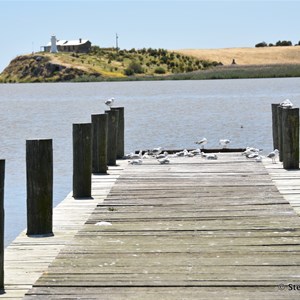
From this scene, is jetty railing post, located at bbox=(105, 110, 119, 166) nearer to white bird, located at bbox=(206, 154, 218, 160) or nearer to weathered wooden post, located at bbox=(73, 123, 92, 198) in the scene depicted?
white bird, located at bbox=(206, 154, 218, 160)

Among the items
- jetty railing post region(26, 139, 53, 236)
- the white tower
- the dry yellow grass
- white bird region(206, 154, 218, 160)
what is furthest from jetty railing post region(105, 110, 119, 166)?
the white tower

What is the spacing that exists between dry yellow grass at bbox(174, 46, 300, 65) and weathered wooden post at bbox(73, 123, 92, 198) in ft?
378

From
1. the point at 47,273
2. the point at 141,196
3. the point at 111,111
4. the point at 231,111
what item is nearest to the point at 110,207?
the point at 141,196

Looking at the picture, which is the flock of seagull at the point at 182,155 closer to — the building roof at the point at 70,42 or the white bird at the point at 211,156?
the white bird at the point at 211,156

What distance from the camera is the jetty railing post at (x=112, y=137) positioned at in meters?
16.8

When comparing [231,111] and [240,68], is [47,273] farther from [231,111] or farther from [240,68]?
[240,68]

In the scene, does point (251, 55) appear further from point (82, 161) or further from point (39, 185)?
point (39, 185)

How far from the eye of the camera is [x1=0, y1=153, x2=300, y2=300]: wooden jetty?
7.59 metres

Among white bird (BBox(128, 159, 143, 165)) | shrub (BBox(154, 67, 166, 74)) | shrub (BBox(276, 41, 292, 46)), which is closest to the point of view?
white bird (BBox(128, 159, 143, 165))

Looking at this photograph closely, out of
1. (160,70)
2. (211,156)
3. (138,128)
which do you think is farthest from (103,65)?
(211,156)

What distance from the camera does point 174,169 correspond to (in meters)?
15.9

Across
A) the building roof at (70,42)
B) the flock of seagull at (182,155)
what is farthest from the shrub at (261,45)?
the flock of seagull at (182,155)

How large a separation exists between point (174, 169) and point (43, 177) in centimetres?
601

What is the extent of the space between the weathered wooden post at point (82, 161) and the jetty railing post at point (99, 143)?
2.22 meters
